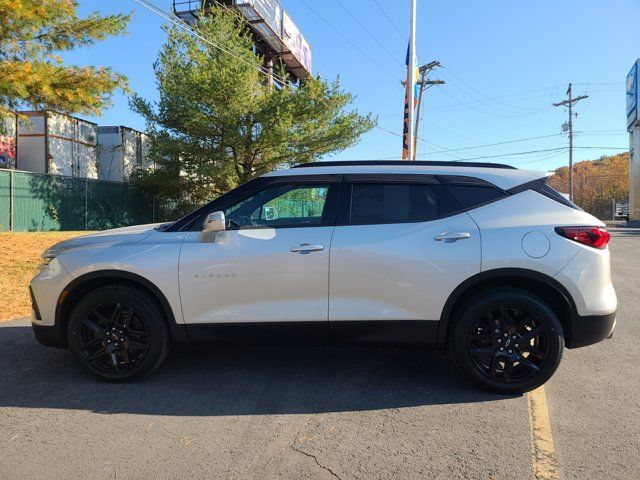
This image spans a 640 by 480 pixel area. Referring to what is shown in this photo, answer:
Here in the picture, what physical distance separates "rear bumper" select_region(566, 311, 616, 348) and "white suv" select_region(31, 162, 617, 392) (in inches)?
0.4

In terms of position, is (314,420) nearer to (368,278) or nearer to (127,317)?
(368,278)

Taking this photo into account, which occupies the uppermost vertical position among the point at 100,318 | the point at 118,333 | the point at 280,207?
the point at 280,207

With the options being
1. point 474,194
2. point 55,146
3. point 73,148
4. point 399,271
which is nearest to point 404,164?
point 474,194

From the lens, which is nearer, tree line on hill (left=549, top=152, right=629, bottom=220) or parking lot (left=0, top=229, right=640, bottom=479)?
parking lot (left=0, top=229, right=640, bottom=479)

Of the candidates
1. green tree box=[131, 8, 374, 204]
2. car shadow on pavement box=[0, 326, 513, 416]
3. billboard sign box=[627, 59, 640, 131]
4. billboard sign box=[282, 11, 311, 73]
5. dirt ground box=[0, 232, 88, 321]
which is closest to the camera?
car shadow on pavement box=[0, 326, 513, 416]

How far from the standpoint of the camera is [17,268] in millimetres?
9734

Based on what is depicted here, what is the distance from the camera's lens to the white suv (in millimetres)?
3936

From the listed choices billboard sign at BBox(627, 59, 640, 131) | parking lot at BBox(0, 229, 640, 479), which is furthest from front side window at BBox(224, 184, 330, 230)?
billboard sign at BBox(627, 59, 640, 131)

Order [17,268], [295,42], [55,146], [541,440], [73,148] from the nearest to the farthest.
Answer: [541,440] → [17,268] → [55,146] → [73,148] → [295,42]

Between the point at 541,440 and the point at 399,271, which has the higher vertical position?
the point at 399,271

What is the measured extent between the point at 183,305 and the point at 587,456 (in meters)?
3.03

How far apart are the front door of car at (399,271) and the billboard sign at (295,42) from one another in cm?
3287

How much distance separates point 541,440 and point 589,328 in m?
1.11

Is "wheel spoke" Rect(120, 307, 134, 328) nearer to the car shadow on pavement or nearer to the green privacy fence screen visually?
the car shadow on pavement
